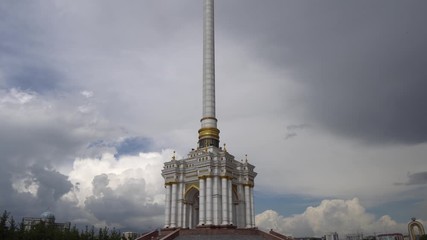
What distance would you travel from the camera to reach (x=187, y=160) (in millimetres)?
55312

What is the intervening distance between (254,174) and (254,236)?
1108cm

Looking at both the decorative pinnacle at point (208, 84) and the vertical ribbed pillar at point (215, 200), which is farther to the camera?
the decorative pinnacle at point (208, 84)

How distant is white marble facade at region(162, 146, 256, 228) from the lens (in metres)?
50.0

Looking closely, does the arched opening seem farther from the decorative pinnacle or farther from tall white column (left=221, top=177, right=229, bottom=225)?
the decorative pinnacle

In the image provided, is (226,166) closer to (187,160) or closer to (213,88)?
(187,160)

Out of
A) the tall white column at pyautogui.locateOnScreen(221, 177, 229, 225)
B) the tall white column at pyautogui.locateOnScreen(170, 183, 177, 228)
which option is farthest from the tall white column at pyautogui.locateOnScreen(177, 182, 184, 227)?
the tall white column at pyautogui.locateOnScreen(221, 177, 229, 225)

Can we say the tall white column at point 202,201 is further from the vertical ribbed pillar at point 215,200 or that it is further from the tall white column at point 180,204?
the tall white column at point 180,204

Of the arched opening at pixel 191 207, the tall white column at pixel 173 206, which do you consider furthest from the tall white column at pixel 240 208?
the tall white column at pixel 173 206

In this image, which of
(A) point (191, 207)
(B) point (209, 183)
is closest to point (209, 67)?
(B) point (209, 183)

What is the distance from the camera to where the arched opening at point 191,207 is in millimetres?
54500

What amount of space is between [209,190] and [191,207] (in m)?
7.32

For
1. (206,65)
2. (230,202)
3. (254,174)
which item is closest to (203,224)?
(230,202)

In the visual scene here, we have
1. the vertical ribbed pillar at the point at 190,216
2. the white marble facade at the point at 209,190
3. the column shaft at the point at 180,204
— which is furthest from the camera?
the vertical ribbed pillar at the point at 190,216

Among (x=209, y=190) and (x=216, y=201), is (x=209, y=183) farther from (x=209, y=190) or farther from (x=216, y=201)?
(x=216, y=201)
